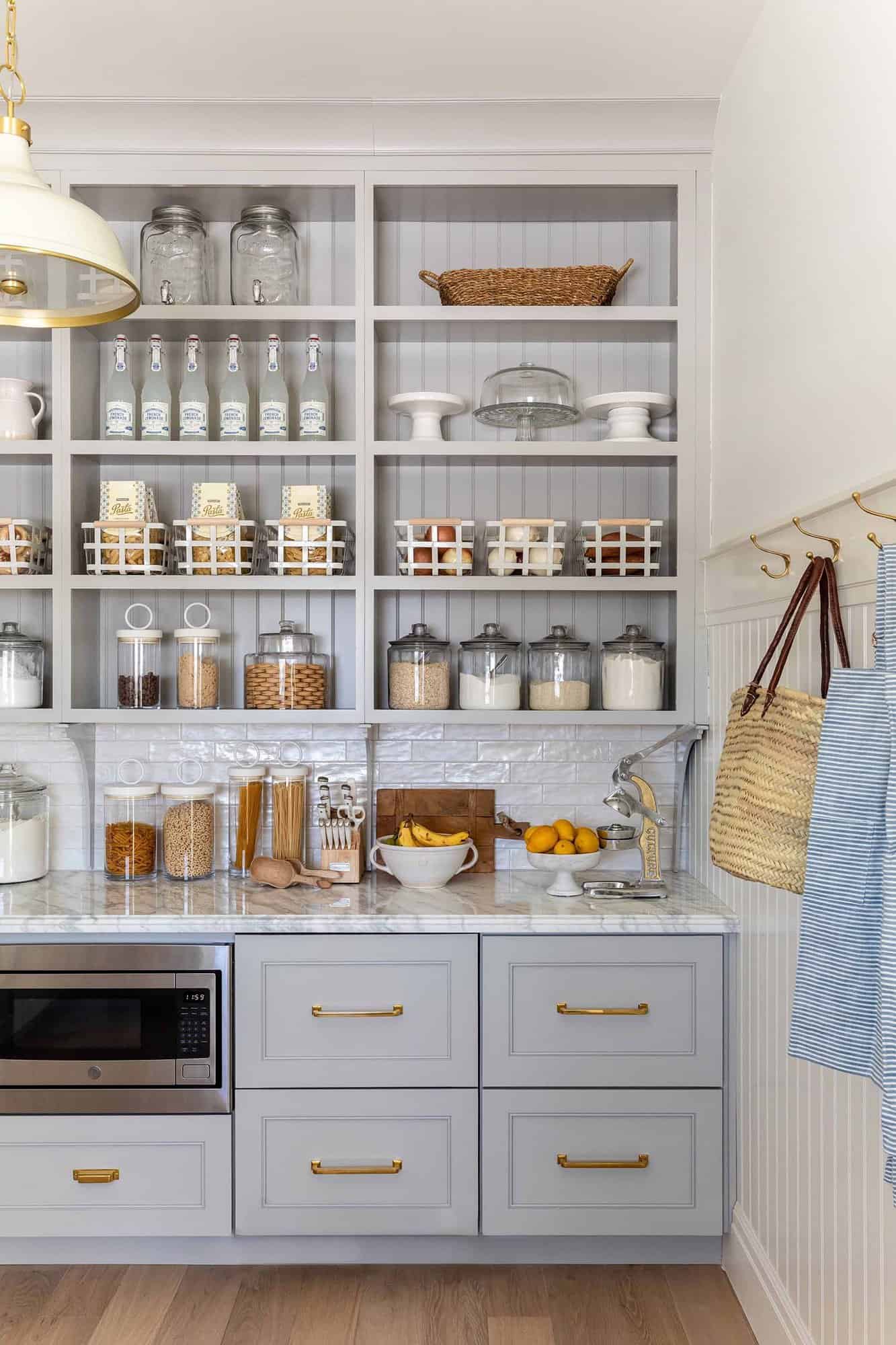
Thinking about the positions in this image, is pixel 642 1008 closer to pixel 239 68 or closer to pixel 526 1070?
pixel 526 1070

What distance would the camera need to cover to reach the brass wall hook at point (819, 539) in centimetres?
167

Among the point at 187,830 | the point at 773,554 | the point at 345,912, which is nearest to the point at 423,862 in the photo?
the point at 345,912

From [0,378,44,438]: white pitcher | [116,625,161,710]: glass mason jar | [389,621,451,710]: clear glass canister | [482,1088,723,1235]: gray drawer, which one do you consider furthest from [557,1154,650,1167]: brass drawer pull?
[0,378,44,438]: white pitcher

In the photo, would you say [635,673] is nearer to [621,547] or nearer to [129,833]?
[621,547]

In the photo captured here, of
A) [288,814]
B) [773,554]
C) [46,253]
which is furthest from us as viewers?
[288,814]

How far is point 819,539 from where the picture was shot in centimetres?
175

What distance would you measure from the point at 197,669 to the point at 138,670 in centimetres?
15

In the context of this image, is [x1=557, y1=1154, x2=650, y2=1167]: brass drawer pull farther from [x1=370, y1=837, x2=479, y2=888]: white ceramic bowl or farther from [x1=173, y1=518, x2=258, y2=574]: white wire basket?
[x1=173, y1=518, x2=258, y2=574]: white wire basket

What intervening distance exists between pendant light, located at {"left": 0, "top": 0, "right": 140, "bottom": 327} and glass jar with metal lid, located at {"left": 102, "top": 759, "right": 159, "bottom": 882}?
4.69ft

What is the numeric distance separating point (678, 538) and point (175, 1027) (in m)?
1.68

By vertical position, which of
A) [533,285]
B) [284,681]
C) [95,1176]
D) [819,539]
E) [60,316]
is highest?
[533,285]

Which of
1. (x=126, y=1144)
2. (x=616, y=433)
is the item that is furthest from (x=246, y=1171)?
(x=616, y=433)

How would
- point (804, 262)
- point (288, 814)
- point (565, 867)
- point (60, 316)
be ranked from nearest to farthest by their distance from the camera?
point (60, 316) → point (804, 262) → point (565, 867) → point (288, 814)

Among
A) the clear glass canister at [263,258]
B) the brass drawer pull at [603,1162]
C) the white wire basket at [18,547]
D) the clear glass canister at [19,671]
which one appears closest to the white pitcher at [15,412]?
the white wire basket at [18,547]
